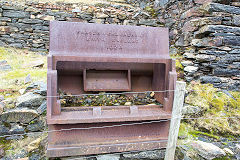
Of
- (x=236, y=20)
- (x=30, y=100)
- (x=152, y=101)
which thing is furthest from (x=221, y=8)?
(x=30, y=100)

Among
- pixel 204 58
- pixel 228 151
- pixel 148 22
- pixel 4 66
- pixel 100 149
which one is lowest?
pixel 228 151

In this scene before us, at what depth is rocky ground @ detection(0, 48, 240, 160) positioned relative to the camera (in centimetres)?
209

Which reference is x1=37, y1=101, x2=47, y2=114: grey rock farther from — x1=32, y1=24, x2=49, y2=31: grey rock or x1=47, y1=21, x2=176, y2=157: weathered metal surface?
x1=32, y1=24, x2=49, y2=31: grey rock

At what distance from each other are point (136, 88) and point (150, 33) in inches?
34.4

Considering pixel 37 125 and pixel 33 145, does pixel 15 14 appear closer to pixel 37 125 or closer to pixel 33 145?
pixel 37 125

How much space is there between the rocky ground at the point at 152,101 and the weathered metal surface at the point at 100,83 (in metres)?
0.21

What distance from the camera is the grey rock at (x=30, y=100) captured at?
8.43ft

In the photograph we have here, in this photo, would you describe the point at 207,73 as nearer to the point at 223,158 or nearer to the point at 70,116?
the point at 223,158

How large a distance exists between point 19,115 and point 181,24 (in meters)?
4.45

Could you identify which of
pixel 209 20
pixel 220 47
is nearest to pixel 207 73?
pixel 220 47

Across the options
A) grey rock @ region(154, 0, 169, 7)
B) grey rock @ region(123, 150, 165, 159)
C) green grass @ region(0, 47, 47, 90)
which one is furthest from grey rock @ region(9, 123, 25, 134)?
Answer: grey rock @ region(154, 0, 169, 7)

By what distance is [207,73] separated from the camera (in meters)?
3.80

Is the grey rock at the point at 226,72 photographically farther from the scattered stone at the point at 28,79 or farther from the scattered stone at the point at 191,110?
the scattered stone at the point at 28,79

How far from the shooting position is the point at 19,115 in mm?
2430
